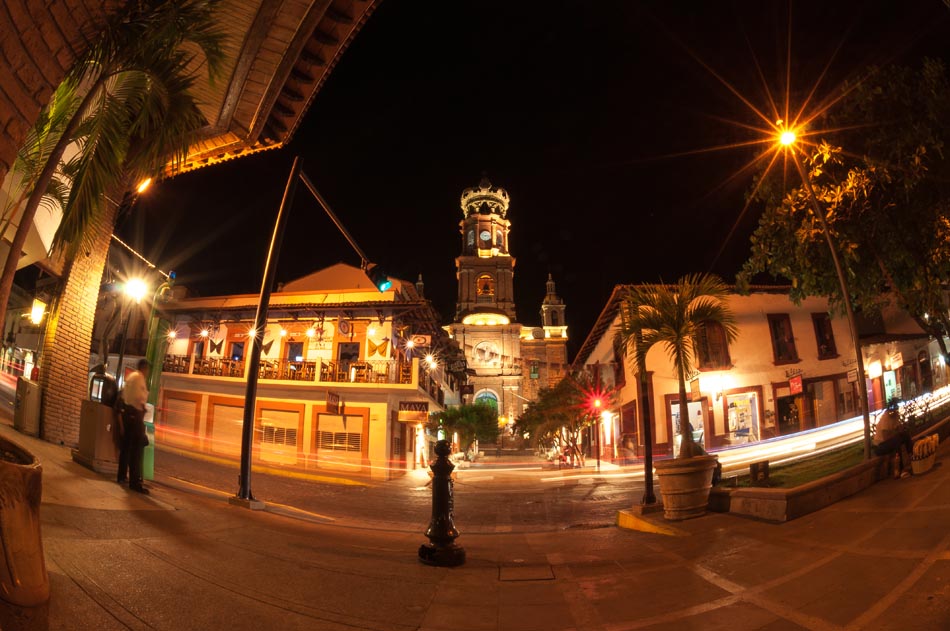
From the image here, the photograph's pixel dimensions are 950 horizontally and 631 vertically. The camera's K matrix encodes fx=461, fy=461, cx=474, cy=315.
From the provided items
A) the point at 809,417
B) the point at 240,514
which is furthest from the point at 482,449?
the point at 240,514

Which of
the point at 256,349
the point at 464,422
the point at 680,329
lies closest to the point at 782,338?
the point at 680,329

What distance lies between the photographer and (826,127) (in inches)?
351

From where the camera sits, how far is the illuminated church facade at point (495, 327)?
198ft

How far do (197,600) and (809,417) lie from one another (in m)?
20.2

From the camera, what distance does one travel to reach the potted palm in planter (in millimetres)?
6340

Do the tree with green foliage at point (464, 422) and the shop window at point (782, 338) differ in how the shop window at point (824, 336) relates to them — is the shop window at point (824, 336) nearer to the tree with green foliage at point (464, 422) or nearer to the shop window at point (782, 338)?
the shop window at point (782, 338)

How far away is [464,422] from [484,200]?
42558mm

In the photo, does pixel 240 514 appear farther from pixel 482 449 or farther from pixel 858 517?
pixel 482 449

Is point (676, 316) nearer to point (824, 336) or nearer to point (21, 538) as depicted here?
point (21, 538)

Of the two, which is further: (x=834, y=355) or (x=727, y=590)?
(x=834, y=355)

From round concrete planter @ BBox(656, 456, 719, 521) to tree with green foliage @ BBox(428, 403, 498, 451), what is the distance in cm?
2088

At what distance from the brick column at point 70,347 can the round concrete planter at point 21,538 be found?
18.3 ft

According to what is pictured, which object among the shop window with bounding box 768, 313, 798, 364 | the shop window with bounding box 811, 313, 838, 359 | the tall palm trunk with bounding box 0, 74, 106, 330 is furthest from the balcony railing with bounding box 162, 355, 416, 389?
the tall palm trunk with bounding box 0, 74, 106, 330

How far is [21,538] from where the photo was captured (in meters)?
1.97
